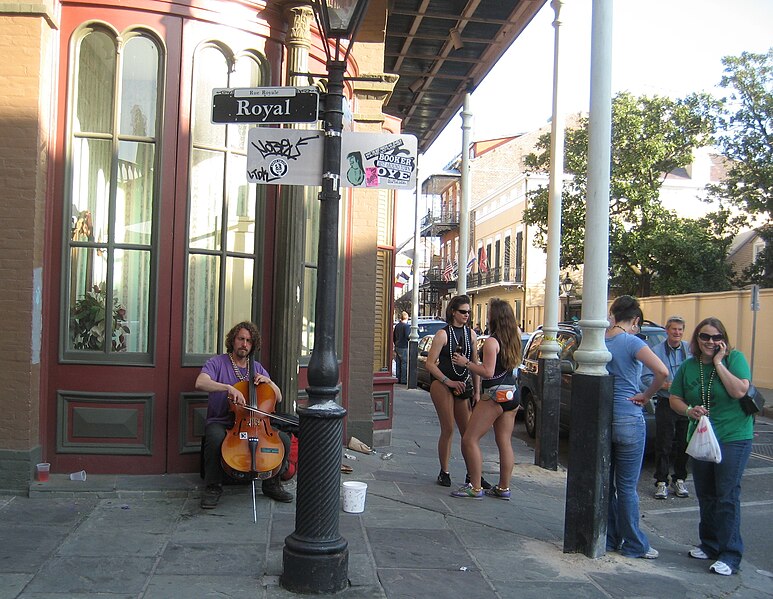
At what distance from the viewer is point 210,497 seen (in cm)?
641

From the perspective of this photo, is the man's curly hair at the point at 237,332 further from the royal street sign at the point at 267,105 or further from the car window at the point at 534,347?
the car window at the point at 534,347

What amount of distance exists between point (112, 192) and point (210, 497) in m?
2.77

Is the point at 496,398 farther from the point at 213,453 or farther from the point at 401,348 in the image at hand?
the point at 401,348

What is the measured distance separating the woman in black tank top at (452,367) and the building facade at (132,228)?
53.3 inches

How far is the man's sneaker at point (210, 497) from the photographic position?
6.40m

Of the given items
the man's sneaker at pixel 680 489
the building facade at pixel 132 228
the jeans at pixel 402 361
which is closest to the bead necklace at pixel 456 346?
the building facade at pixel 132 228

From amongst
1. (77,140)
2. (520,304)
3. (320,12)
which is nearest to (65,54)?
(77,140)

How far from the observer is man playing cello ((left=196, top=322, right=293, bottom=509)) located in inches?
251

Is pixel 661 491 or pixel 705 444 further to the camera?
pixel 661 491

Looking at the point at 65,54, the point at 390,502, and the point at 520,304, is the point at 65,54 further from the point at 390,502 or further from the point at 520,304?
the point at 520,304

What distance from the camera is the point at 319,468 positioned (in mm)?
4805

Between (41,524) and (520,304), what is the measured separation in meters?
43.0

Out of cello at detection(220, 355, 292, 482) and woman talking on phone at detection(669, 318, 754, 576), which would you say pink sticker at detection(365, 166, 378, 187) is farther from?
woman talking on phone at detection(669, 318, 754, 576)

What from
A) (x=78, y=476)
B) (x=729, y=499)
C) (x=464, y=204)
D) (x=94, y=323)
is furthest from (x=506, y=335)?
(x=464, y=204)
